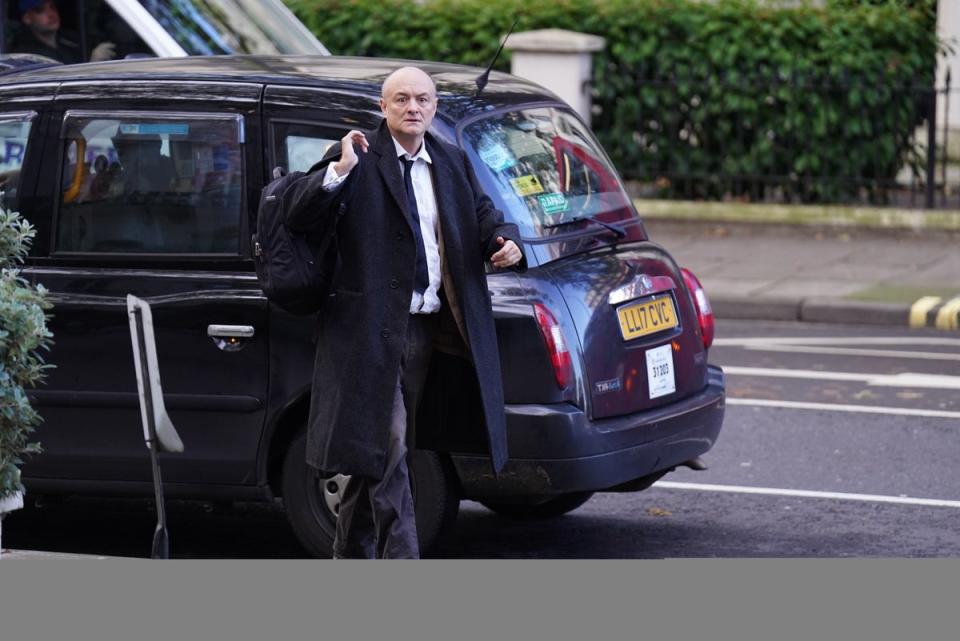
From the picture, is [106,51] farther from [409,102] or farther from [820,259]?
[820,259]

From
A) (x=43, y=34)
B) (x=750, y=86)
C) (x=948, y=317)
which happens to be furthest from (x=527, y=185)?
(x=750, y=86)

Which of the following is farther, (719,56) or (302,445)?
(719,56)

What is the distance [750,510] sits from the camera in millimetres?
7320

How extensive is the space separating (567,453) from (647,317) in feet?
2.23

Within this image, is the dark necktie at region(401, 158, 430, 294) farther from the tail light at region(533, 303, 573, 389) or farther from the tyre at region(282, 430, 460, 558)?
the tyre at region(282, 430, 460, 558)

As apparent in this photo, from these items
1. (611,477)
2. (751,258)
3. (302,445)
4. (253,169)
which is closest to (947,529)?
(611,477)

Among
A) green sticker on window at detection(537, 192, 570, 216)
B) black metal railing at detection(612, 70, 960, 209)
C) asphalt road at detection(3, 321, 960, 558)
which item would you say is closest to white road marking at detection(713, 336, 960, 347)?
asphalt road at detection(3, 321, 960, 558)

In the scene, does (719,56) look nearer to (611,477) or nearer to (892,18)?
(892,18)

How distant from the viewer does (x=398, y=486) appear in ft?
17.7

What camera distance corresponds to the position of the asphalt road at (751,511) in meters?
6.82

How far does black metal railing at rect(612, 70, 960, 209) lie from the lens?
1535 cm

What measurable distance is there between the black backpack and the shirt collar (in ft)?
0.88

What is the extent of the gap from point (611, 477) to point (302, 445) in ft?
3.48

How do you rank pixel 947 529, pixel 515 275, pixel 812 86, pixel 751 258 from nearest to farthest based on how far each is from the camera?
1. pixel 515 275
2. pixel 947 529
3. pixel 751 258
4. pixel 812 86
